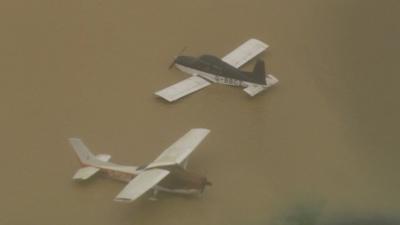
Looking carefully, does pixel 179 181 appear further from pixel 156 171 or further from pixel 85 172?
pixel 85 172

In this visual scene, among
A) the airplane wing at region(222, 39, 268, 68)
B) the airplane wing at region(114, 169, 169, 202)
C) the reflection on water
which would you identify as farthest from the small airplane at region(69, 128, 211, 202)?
the airplane wing at region(222, 39, 268, 68)

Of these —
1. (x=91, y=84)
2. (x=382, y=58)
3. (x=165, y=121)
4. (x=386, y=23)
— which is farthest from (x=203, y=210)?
(x=386, y=23)

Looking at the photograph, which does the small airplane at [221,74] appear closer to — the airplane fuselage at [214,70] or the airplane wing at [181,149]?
the airplane fuselage at [214,70]

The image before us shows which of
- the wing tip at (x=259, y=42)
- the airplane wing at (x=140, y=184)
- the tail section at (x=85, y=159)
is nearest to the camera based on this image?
the airplane wing at (x=140, y=184)

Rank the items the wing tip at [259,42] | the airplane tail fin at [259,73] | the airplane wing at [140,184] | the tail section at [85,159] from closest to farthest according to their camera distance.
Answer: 1. the airplane wing at [140,184]
2. the tail section at [85,159]
3. the airplane tail fin at [259,73]
4. the wing tip at [259,42]

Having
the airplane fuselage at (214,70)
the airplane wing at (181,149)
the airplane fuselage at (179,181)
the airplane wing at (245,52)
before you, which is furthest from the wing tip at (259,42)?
the airplane fuselage at (179,181)

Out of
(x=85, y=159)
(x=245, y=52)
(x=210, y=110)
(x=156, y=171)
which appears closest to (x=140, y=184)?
(x=156, y=171)
